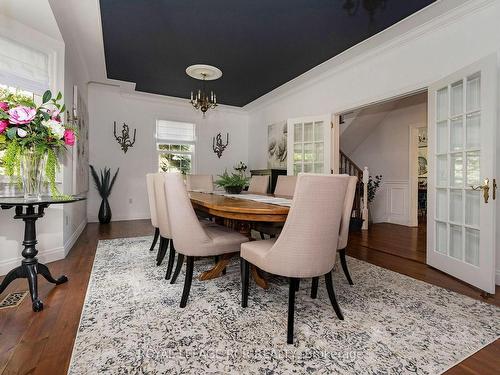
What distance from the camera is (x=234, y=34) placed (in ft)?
10.5

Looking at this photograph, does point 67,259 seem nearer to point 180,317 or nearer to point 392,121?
point 180,317

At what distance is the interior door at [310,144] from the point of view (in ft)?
13.7

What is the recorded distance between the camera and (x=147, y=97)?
566cm

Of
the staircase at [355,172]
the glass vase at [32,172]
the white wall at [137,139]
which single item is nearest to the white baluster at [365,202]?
the staircase at [355,172]

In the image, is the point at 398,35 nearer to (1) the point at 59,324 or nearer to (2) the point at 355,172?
(2) the point at 355,172

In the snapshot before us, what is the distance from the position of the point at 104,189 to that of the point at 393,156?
6168 mm

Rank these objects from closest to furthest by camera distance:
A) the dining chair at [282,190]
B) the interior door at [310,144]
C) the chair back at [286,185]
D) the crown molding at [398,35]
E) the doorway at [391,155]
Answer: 1. the crown molding at [398,35]
2. the dining chair at [282,190]
3. the chair back at [286,185]
4. the interior door at [310,144]
5. the doorway at [391,155]

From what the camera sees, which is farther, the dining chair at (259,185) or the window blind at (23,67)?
the dining chair at (259,185)

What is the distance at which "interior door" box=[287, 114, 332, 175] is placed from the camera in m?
4.19

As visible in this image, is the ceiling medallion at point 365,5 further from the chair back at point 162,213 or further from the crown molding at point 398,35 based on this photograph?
the chair back at point 162,213

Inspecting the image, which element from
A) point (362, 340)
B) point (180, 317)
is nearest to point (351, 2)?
point (362, 340)

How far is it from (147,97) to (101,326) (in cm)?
511

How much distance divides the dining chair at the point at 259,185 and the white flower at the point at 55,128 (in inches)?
89.8

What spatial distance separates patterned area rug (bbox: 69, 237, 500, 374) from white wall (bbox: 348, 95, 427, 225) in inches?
147
